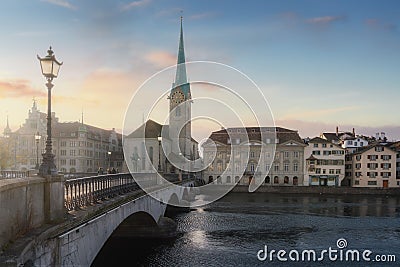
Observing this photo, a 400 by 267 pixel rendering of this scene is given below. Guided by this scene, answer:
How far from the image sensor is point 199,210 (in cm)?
6100

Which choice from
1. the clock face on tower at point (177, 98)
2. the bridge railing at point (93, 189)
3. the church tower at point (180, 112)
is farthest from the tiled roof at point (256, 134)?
the bridge railing at point (93, 189)

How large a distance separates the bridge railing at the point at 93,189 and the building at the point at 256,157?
76151mm

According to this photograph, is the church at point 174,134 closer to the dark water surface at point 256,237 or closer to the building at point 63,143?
the building at point 63,143

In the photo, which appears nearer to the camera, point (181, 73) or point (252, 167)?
point (252, 167)

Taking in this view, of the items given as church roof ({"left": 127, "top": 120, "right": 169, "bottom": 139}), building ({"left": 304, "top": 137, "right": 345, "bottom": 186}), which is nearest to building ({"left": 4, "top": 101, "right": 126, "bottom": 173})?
church roof ({"left": 127, "top": 120, "right": 169, "bottom": 139})

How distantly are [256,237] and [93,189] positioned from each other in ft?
73.7

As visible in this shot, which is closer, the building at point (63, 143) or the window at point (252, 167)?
the window at point (252, 167)

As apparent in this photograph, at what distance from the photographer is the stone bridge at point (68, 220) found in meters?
9.77

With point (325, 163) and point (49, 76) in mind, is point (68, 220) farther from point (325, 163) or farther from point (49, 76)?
point (325, 163)

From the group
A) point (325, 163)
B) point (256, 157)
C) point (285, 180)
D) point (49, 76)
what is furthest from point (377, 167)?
point (49, 76)

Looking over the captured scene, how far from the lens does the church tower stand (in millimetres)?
114938

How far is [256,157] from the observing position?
105688 mm

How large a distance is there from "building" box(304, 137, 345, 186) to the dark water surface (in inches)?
1520

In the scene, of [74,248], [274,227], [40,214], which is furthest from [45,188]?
[274,227]
